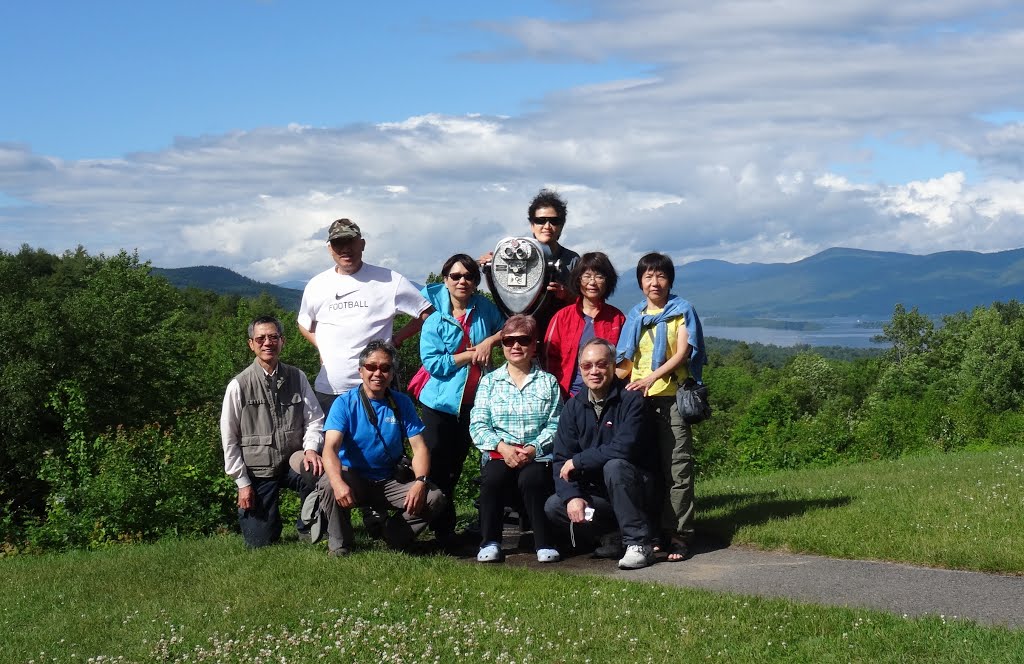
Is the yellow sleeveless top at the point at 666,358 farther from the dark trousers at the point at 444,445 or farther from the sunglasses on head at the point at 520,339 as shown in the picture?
the dark trousers at the point at 444,445

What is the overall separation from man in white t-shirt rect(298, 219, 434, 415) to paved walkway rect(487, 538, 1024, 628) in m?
1.92

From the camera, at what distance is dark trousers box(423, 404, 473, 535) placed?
26.7 feet

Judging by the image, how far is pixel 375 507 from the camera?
7.91 m

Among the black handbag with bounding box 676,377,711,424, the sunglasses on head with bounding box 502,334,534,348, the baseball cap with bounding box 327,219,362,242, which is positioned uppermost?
the baseball cap with bounding box 327,219,362,242

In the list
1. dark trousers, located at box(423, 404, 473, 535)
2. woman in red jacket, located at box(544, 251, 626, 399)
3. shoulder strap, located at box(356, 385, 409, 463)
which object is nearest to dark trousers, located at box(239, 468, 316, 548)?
shoulder strap, located at box(356, 385, 409, 463)

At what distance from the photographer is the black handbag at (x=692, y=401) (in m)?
7.59

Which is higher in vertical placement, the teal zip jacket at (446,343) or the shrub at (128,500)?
the teal zip jacket at (446,343)

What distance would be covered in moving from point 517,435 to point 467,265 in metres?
1.33

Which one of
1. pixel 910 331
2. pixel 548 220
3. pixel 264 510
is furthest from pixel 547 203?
pixel 910 331

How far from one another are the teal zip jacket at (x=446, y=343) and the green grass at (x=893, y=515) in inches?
93.3

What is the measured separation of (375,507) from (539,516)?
123 centimetres

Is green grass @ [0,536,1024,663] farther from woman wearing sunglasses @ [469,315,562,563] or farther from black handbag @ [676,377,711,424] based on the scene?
black handbag @ [676,377,711,424]

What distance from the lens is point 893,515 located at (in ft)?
28.0

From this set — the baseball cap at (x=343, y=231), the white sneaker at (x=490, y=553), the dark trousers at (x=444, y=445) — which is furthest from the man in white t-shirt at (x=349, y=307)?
the white sneaker at (x=490, y=553)
